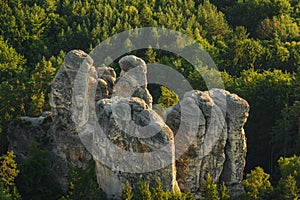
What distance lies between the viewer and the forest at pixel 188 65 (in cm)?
3044

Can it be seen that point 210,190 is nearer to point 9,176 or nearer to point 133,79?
point 133,79

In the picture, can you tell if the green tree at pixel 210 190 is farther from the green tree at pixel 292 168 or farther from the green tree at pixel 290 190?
the green tree at pixel 292 168

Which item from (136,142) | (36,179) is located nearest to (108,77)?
(36,179)

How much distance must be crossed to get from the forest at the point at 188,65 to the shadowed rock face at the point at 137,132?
1098 millimetres

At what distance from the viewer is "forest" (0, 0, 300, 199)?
30438mm

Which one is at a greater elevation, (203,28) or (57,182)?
(203,28)

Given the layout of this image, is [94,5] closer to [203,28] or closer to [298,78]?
[203,28]

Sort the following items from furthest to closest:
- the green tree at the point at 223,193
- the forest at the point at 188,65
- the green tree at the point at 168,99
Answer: the green tree at the point at 168,99
the forest at the point at 188,65
the green tree at the point at 223,193

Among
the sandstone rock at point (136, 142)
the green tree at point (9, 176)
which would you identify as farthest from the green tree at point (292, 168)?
the green tree at point (9, 176)

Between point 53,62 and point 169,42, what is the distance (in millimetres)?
10478

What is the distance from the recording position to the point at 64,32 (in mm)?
60656

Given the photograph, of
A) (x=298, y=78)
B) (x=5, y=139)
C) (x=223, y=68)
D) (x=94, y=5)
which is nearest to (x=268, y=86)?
(x=298, y=78)

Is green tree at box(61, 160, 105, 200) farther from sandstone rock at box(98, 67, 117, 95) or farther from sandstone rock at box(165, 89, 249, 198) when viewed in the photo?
sandstone rock at box(98, 67, 117, 95)

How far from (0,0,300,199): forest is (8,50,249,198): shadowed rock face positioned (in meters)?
1.10
